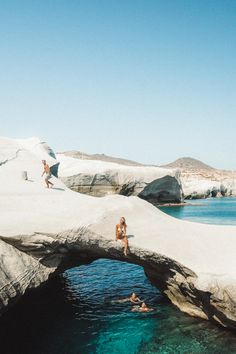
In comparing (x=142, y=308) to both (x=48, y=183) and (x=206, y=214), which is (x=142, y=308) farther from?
(x=206, y=214)

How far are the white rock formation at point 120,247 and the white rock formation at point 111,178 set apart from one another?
166 feet

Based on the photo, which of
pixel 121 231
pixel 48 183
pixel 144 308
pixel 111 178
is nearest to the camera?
pixel 121 231

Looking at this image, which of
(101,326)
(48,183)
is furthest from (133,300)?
(48,183)

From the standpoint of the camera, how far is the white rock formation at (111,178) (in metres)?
72.3

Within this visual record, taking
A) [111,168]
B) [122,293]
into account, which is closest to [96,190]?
[111,168]

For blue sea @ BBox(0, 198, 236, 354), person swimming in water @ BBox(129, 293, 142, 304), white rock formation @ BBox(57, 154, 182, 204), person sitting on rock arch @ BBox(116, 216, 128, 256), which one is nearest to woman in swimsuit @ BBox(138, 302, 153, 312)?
blue sea @ BBox(0, 198, 236, 354)

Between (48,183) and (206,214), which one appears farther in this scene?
(206,214)

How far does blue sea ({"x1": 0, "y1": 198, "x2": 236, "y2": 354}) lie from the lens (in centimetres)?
1622

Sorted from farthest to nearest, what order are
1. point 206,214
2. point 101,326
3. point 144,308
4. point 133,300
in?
point 206,214, point 133,300, point 144,308, point 101,326

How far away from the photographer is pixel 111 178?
75.1 metres

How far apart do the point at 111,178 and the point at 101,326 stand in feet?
188

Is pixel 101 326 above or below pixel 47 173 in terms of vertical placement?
below

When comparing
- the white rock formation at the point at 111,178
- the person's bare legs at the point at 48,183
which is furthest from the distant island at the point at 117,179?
the person's bare legs at the point at 48,183

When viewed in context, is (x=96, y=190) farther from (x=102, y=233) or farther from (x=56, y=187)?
(x=102, y=233)
